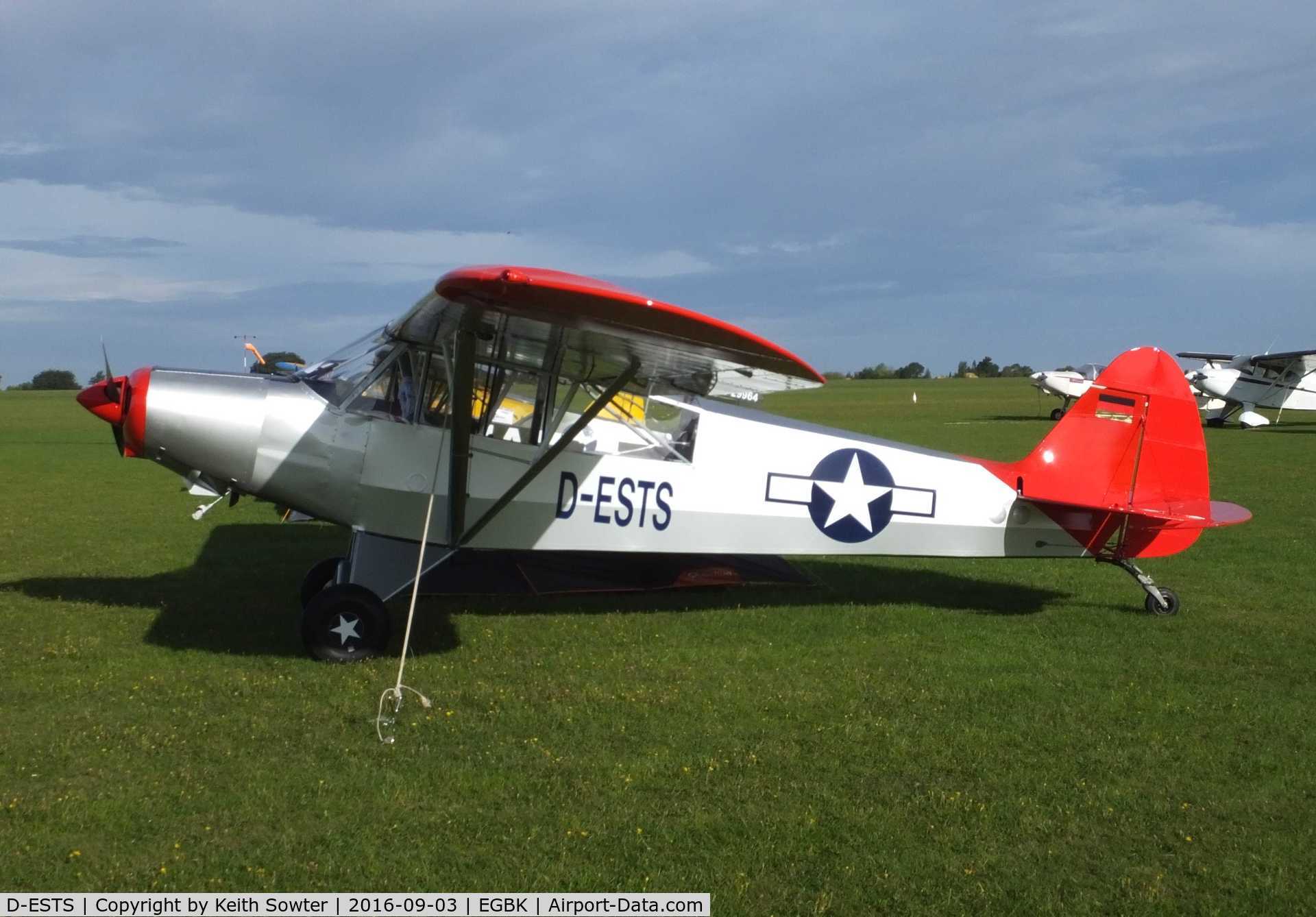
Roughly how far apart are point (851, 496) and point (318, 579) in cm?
408

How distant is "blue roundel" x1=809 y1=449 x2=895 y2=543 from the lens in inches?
304

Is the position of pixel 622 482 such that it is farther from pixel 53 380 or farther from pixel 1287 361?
pixel 53 380

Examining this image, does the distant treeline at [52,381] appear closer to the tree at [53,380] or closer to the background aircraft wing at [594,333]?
the tree at [53,380]

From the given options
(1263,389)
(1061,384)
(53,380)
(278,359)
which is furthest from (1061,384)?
(53,380)

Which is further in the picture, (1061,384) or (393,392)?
(1061,384)

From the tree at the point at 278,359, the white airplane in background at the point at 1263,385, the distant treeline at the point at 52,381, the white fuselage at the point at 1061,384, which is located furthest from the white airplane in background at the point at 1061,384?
the distant treeline at the point at 52,381

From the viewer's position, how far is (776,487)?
7.68 m

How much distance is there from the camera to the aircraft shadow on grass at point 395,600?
7020 mm

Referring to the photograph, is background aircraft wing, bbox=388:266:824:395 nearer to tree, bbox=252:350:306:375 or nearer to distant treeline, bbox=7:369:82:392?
tree, bbox=252:350:306:375

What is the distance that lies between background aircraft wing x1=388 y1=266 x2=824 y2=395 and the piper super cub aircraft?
0.02m

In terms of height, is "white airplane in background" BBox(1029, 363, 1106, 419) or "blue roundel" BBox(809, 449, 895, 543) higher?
"white airplane in background" BBox(1029, 363, 1106, 419)

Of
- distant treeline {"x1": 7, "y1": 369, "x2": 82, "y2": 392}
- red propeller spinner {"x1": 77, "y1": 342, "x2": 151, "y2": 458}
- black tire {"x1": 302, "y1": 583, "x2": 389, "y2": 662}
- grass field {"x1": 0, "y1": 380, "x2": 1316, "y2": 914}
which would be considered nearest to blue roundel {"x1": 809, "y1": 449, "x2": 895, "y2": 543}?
grass field {"x1": 0, "y1": 380, "x2": 1316, "y2": 914}

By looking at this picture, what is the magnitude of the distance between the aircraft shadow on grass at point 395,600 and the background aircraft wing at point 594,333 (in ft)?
6.03

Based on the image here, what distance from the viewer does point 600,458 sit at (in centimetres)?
735
